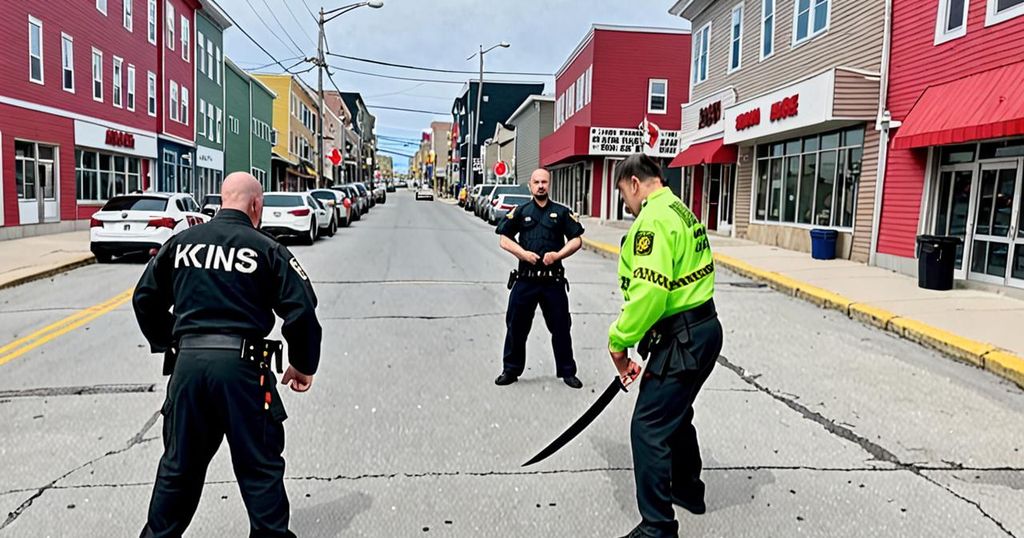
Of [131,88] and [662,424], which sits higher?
[131,88]

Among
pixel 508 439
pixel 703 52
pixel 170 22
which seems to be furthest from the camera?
pixel 170 22

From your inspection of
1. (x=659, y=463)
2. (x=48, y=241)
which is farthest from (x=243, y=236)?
(x=48, y=241)

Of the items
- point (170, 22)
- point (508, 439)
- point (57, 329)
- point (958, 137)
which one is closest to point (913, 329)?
point (958, 137)

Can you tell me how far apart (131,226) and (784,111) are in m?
13.9

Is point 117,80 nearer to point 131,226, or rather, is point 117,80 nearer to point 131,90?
point 131,90

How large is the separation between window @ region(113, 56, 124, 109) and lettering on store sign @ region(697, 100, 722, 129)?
2038 cm

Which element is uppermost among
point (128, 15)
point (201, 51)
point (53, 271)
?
point (201, 51)

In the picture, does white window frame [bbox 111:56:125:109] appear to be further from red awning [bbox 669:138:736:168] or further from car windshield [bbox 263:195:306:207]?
red awning [bbox 669:138:736:168]

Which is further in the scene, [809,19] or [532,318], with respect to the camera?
[809,19]

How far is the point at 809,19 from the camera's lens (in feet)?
58.3

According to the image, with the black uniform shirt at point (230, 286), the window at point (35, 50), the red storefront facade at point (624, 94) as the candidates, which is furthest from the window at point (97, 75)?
the black uniform shirt at point (230, 286)

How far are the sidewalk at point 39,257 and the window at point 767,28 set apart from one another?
1663 cm

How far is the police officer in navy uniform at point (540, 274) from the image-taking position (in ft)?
21.0

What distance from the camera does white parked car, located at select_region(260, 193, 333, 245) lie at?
19797 millimetres
